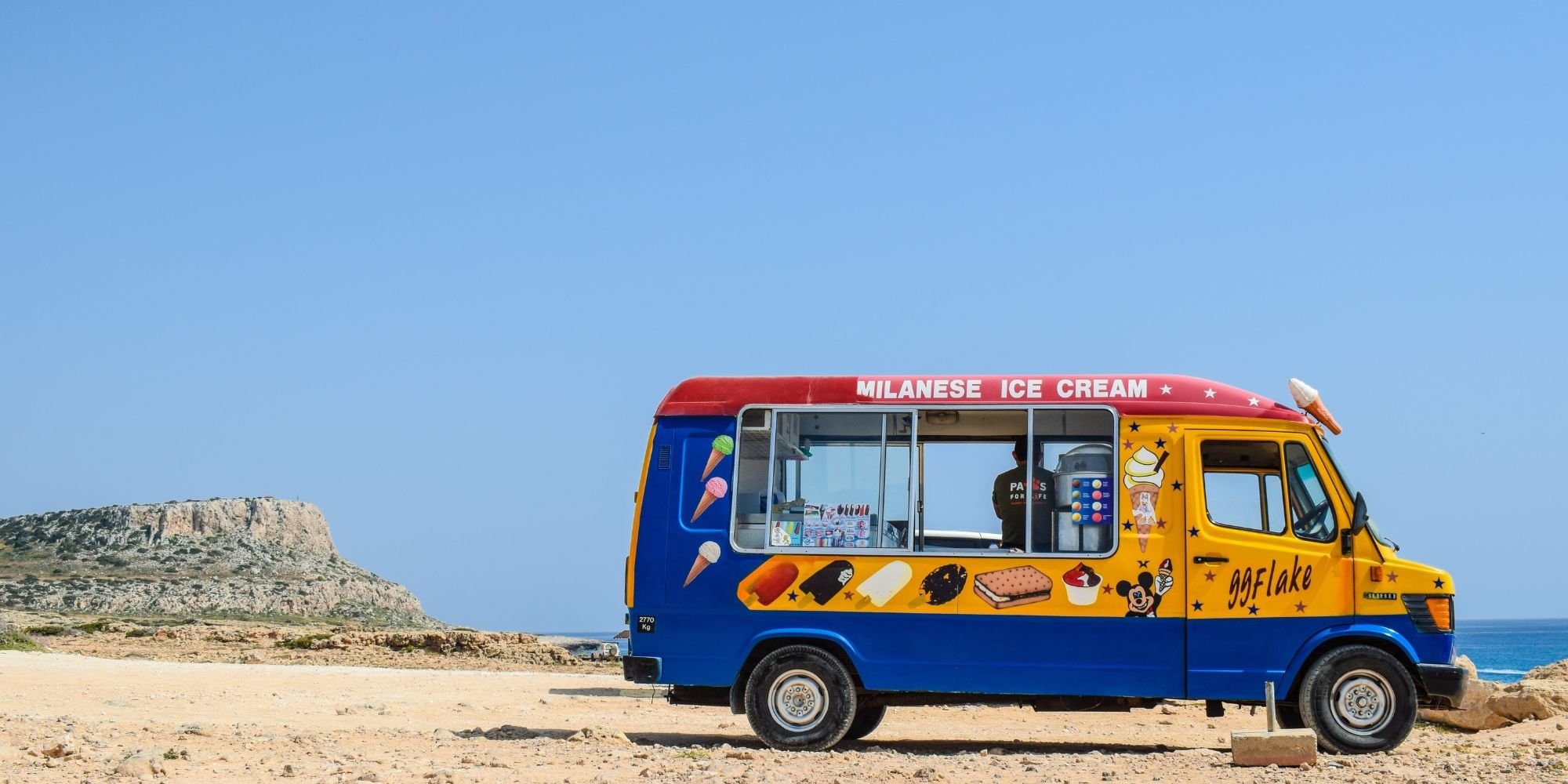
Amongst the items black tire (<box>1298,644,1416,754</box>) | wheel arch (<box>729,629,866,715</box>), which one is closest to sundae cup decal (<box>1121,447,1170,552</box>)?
black tire (<box>1298,644,1416,754</box>)

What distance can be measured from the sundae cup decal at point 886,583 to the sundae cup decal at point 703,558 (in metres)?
1.26

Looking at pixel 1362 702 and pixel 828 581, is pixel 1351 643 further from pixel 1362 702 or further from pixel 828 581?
pixel 828 581

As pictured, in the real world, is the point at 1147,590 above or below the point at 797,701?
above

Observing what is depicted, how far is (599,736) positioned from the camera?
42.5 feet

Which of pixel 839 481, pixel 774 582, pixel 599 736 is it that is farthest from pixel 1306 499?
pixel 599 736

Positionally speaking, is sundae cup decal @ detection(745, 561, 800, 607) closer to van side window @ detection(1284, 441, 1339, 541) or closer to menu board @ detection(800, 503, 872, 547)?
menu board @ detection(800, 503, 872, 547)

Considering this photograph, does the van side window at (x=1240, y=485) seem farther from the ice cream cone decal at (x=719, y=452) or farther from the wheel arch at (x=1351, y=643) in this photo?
the ice cream cone decal at (x=719, y=452)

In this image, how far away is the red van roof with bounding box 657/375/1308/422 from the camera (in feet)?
39.0

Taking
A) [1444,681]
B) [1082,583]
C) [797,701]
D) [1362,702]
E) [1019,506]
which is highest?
[1019,506]

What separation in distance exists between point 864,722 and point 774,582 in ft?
6.41

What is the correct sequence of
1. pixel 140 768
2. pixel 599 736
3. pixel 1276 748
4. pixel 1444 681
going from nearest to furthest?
pixel 140 768 → pixel 1276 748 → pixel 1444 681 → pixel 599 736

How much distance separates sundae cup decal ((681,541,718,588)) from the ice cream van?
0.01 m

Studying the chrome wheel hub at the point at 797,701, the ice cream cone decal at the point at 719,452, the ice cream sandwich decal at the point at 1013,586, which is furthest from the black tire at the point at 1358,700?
the ice cream cone decal at the point at 719,452

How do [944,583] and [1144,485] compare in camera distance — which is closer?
[1144,485]
